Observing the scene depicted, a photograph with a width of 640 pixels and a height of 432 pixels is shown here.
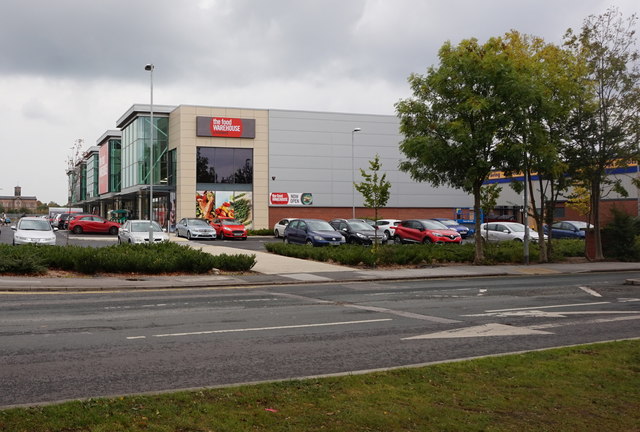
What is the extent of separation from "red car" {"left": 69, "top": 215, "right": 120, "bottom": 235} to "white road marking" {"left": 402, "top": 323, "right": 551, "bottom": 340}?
41.6m

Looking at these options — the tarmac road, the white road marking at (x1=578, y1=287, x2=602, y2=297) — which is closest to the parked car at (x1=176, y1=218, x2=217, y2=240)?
the tarmac road

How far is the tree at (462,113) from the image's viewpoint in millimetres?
23078

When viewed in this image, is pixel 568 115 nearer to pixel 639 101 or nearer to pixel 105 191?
pixel 639 101

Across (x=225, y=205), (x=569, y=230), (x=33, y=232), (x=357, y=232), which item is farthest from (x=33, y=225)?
(x=569, y=230)

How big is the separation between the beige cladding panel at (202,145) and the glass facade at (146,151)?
1623 mm

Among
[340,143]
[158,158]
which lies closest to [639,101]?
[340,143]

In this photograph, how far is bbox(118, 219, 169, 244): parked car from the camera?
2756 centimetres

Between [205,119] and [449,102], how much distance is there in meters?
34.7

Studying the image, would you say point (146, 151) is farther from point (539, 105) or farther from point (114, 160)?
point (539, 105)

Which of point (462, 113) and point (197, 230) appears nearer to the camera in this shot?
point (462, 113)

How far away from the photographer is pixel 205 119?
54.7 metres

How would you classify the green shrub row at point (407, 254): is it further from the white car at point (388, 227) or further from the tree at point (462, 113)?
the white car at point (388, 227)

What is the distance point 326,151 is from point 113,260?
41.1m

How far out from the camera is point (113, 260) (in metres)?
18.8
